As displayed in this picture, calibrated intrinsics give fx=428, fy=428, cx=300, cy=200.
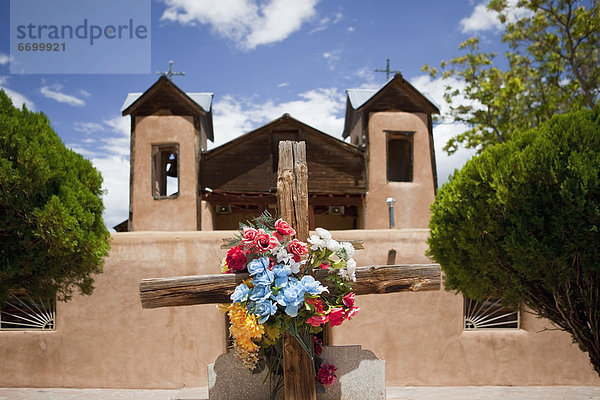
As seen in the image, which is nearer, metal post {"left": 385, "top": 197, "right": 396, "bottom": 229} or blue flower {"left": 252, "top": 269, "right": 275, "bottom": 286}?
blue flower {"left": 252, "top": 269, "right": 275, "bottom": 286}

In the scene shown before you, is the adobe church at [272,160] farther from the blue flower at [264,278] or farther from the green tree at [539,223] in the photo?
the blue flower at [264,278]

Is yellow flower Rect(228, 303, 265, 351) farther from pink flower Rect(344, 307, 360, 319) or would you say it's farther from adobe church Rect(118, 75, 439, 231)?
adobe church Rect(118, 75, 439, 231)

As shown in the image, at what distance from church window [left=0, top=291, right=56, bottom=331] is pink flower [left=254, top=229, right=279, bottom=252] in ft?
23.4

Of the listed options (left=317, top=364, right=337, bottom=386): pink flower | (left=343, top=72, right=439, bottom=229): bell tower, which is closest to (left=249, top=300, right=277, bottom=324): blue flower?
(left=317, top=364, right=337, bottom=386): pink flower

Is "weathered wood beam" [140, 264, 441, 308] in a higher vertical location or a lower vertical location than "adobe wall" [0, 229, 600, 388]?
higher

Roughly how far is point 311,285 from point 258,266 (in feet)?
1.54

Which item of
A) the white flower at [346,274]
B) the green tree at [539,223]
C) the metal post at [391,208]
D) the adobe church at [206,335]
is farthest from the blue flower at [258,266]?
the metal post at [391,208]

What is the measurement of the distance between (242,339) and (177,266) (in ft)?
18.5

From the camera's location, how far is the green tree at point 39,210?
6305 millimetres

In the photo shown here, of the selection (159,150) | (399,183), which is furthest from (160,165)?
(399,183)

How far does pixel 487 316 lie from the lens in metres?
9.12

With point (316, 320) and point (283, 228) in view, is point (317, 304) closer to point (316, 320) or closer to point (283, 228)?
point (316, 320)

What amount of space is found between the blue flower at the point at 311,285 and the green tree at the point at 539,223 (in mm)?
3689

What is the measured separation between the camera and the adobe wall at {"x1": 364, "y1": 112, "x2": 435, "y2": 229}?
48.8ft
